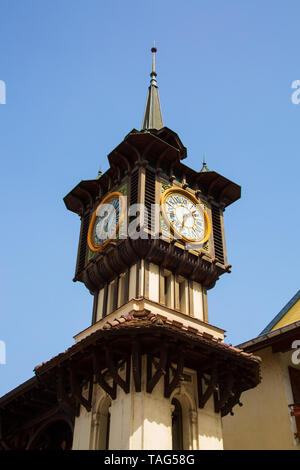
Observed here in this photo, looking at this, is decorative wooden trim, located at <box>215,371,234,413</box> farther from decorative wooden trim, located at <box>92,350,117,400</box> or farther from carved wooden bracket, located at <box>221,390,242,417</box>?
decorative wooden trim, located at <box>92,350,117,400</box>

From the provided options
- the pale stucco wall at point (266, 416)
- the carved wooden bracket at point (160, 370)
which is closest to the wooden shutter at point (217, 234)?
the pale stucco wall at point (266, 416)

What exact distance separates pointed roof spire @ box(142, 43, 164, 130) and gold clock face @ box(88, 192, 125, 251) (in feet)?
17.9

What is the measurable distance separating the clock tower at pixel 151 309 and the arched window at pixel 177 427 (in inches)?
1.3

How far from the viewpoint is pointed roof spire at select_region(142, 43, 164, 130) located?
88.2ft

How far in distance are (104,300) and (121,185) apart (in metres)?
4.98

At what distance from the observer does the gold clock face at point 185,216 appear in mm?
21453

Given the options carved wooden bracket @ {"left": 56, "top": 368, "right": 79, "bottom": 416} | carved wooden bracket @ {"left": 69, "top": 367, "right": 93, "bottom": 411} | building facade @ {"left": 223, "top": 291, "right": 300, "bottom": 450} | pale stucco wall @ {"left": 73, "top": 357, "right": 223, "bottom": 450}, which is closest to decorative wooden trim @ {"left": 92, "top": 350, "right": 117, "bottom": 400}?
pale stucco wall @ {"left": 73, "top": 357, "right": 223, "bottom": 450}

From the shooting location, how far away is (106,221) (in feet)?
74.1

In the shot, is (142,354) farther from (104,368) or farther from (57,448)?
(57,448)

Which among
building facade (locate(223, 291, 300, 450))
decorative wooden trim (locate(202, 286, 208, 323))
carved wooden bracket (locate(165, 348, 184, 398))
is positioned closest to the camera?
carved wooden bracket (locate(165, 348, 184, 398))

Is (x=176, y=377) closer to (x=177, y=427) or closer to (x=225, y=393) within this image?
(x=177, y=427)
